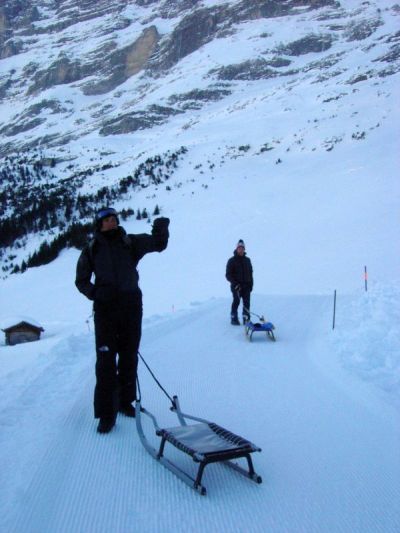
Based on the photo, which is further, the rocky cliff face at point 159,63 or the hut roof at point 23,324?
the rocky cliff face at point 159,63

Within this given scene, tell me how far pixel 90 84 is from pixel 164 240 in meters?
179

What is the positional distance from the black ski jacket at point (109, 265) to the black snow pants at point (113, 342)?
0.28ft

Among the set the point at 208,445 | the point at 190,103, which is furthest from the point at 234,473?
the point at 190,103

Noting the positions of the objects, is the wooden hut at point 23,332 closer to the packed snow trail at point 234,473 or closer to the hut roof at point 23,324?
the hut roof at point 23,324

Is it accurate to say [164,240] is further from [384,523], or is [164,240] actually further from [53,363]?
[53,363]

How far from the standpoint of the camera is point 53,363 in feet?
21.8

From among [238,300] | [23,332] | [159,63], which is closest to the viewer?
[238,300]

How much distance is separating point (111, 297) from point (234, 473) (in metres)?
Result: 1.76

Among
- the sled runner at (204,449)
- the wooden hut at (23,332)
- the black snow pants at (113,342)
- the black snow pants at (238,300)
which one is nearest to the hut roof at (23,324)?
the wooden hut at (23,332)

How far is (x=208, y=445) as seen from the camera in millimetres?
3211

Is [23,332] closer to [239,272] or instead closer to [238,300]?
[238,300]

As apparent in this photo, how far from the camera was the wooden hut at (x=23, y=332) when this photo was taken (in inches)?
693

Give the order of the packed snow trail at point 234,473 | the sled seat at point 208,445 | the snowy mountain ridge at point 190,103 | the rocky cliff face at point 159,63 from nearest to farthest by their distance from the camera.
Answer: the packed snow trail at point 234,473 → the sled seat at point 208,445 → the snowy mountain ridge at point 190,103 → the rocky cliff face at point 159,63

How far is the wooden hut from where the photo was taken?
17.6m
